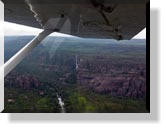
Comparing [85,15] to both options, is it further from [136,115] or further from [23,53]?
[136,115]

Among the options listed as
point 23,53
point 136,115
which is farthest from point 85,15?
point 136,115

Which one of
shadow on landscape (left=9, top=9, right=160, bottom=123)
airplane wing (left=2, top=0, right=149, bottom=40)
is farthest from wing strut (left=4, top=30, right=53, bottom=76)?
shadow on landscape (left=9, top=9, right=160, bottom=123)

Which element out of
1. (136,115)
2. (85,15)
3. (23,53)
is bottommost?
(136,115)

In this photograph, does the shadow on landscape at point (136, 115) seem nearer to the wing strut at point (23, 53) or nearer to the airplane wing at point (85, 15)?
the airplane wing at point (85, 15)

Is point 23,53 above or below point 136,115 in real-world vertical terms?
above

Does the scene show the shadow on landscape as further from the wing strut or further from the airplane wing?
the wing strut

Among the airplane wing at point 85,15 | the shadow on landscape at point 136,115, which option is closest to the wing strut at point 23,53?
the airplane wing at point 85,15
